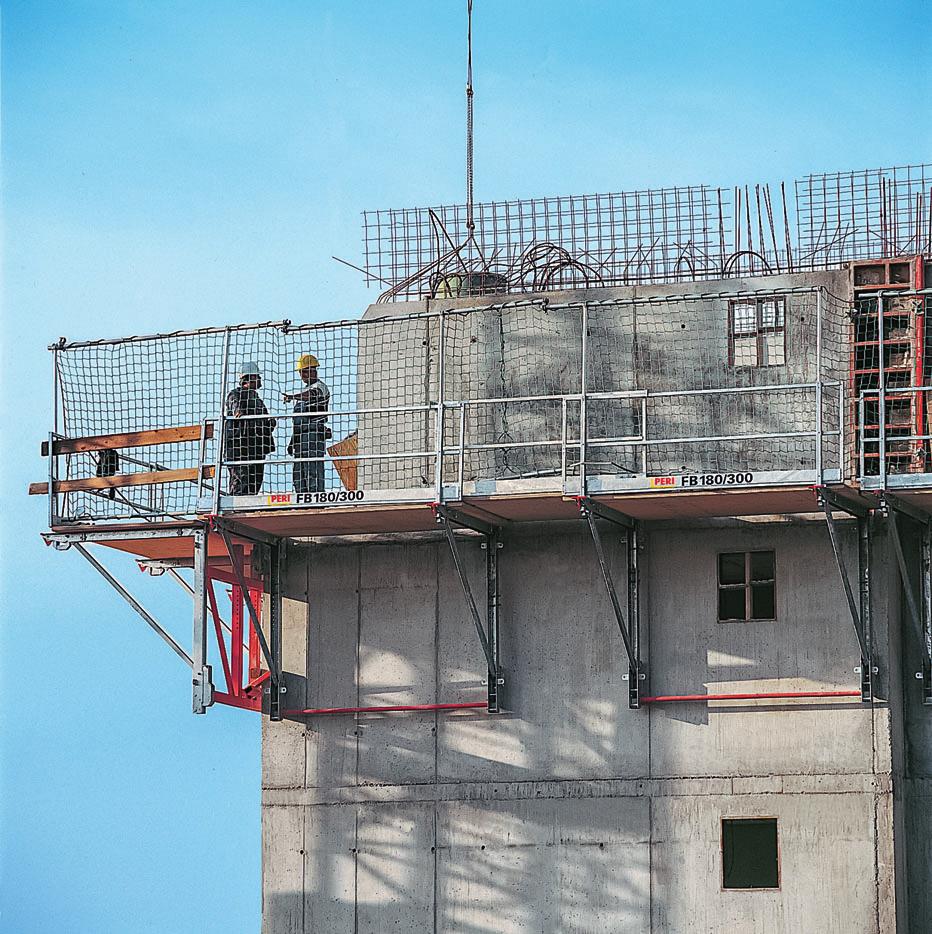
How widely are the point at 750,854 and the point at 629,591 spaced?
13.1ft

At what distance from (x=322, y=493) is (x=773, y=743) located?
23.2 feet

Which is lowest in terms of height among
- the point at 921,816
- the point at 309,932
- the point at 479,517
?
the point at 309,932

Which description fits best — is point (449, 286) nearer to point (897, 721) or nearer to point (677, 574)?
point (677, 574)

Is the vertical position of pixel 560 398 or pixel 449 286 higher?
pixel 449 286

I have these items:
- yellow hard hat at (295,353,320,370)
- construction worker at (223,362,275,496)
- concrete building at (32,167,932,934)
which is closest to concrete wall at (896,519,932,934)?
concrete building at (32,167,932,934)

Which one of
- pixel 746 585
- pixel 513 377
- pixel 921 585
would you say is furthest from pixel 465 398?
pixel 921 585

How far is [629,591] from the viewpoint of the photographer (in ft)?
93.6

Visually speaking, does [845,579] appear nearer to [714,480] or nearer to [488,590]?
[714,480]

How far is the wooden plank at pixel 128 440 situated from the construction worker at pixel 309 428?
1.26m

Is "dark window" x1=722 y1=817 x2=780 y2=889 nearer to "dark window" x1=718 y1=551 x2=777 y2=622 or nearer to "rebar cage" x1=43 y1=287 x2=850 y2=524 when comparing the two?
"dark window" x1=718 y1=551 x2=777 y2=622

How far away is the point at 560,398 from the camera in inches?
1081

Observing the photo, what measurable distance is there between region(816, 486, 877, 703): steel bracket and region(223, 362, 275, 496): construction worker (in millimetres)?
8179

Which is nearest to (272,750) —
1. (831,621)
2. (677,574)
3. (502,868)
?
(502,868)

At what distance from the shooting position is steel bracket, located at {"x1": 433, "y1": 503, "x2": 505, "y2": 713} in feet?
91.0
